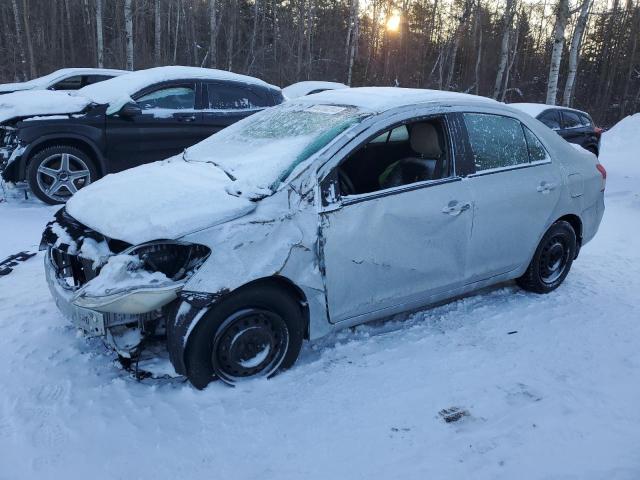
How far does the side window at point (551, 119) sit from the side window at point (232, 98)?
6.56 meters

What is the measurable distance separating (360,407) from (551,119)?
33.7 ft

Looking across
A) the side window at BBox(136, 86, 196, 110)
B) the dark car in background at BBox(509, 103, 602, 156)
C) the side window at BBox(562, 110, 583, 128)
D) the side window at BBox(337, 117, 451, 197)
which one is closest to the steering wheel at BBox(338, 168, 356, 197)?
the side window at BBox(337, 117, 451, 197)

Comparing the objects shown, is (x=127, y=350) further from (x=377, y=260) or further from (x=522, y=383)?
(x=522, y=383)

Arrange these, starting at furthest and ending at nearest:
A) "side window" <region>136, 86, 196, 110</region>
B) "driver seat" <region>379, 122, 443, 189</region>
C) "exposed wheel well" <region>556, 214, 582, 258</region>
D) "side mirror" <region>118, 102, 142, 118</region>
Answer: "side window" <region>136, 86, 196, 110</region> → "side mirror" <region>118, 102, 142, 118</region> → "exposed wheel well" <region>556, 214, 582, 258</region> → "driver seat" <region>379, 122, 443, 189</region>

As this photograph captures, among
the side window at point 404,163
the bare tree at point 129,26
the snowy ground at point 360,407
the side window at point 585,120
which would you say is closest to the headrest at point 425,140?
the side window at point 404,163

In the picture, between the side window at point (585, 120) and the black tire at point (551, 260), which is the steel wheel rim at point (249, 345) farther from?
the side window at point (585, 120)

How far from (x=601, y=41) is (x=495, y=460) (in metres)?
41.9

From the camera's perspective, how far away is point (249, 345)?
3047 mm

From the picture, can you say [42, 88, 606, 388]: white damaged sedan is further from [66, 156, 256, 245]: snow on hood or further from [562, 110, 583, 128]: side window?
[562, 110, 583, 128]: side window

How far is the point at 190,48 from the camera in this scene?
107 ft

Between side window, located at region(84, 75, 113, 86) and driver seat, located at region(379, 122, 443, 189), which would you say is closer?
driver seat, located at region(379, 122, 443, 189)

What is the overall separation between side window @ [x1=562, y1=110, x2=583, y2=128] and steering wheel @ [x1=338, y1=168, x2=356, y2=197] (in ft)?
31.9

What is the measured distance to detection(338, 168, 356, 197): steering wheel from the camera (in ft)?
11.0

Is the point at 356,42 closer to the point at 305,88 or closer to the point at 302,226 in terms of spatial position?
the point at 305,88
